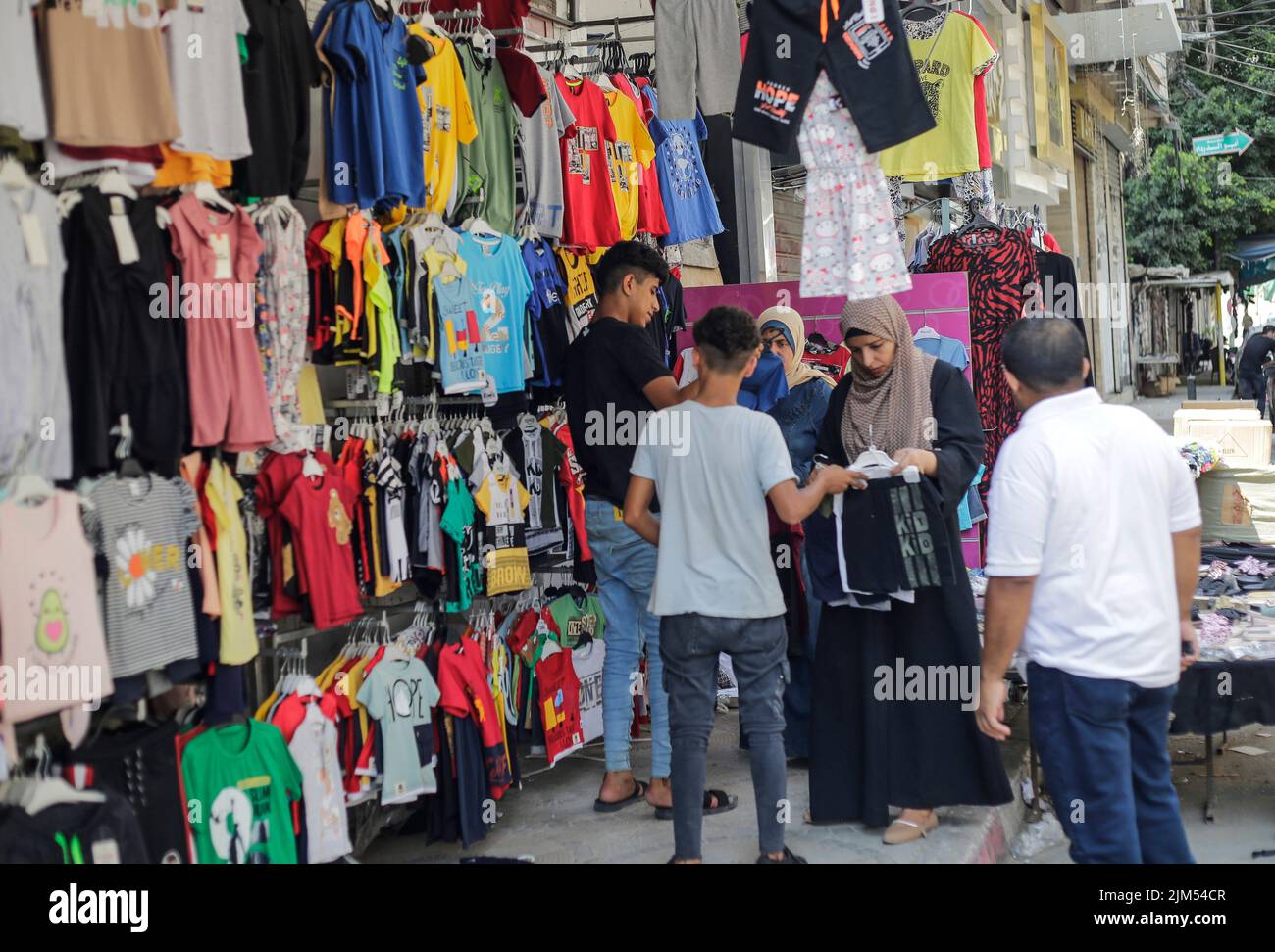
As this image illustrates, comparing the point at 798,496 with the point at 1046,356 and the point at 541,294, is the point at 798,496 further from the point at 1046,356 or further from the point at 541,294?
the point at 541,294

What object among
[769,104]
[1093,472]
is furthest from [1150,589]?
[769,104]

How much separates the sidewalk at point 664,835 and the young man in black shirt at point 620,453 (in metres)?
0.19

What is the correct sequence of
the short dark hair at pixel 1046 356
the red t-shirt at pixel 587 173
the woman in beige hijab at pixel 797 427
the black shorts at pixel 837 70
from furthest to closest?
the red t-shirt at pixel 587 173 → the woman in beige hijab at pixel 797 427 → the black shorts at pixel 837 70 → the short dark hair at pixel 1046 356

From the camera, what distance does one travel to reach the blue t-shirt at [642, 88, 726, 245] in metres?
7.33

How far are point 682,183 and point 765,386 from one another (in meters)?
1.92

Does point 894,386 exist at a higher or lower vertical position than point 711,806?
higher

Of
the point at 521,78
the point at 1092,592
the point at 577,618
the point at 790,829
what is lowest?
the point at 790,829

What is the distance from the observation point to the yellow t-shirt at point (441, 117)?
17.9 feet

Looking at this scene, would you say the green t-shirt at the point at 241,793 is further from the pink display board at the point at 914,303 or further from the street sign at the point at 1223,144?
the street sign at the point at 1223,144

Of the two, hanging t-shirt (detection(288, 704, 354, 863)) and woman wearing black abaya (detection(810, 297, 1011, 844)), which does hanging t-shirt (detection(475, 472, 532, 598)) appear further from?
woman wearing black abaya (detection(810, 297, 1011, 844))

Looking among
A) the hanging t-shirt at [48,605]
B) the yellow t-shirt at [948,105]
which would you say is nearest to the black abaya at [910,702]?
the hanging t-shirt at [48,605]

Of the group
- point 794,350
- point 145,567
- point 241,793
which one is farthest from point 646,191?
point 241,793

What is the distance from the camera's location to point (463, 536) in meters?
5.46
